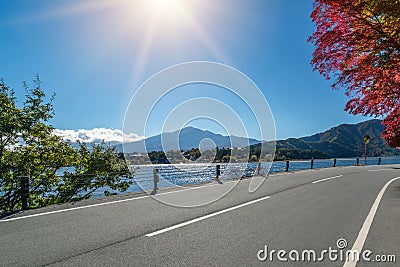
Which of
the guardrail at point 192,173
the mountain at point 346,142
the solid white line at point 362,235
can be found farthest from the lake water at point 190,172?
the mountain at point 346,142

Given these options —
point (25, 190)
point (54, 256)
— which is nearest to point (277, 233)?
point (54, 256)

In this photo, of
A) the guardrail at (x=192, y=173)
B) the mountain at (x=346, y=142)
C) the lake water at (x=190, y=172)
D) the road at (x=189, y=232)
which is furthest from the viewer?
the mountain at (x=346, y=142)

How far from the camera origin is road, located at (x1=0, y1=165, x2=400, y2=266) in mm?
3869

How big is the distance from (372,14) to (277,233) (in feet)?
17.5

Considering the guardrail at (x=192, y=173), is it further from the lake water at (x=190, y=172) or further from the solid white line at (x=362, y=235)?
the solid white line at (x=362, y=235)

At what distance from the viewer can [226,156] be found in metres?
20.0

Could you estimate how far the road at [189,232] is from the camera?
3.87 meters

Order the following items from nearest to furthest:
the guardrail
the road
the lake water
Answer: the road
the guardrail
the lake water

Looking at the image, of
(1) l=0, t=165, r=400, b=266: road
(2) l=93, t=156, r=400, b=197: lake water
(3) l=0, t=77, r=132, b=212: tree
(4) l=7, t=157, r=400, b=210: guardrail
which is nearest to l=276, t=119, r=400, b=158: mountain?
(4) l=7, t=157, r=400, b=210: guardrail

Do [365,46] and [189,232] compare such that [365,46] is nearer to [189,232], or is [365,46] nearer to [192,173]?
[189,232]

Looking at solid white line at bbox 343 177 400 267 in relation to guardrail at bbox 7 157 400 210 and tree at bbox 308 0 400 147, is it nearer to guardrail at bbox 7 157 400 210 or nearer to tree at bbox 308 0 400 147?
tree at bbox 308 0 400 147

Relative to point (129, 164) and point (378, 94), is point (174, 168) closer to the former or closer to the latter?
point (129, 164)

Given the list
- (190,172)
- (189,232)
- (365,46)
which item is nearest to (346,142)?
(190,172)

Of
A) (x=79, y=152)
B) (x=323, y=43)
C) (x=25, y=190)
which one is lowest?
(x=25, y=190)
